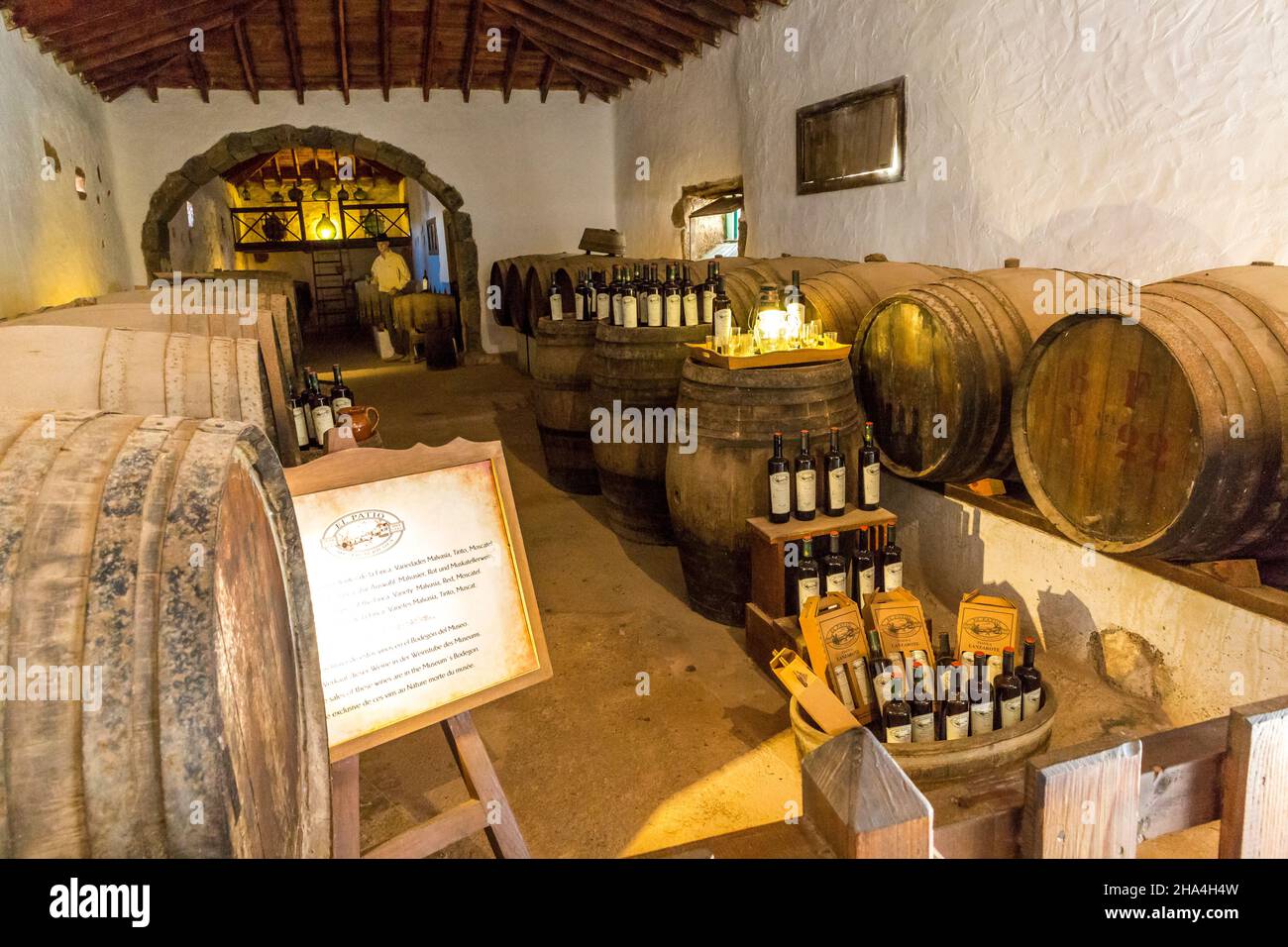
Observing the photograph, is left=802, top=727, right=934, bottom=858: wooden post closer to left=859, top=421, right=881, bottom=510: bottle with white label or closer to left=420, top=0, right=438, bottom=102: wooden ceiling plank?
left=859, top=421, right=881, bottom=510: bottle with white label

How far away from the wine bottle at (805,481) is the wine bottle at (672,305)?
1371 mm

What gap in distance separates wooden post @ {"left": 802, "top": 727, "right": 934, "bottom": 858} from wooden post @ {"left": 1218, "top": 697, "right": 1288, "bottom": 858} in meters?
0.44

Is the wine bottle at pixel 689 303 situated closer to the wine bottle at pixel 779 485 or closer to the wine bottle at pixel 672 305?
the wine bottle at pixel 672 305

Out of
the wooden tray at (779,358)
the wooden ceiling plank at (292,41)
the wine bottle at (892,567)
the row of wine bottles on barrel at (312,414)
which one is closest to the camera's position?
the wine bottle at (892,567)

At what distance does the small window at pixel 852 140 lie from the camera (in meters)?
5.54

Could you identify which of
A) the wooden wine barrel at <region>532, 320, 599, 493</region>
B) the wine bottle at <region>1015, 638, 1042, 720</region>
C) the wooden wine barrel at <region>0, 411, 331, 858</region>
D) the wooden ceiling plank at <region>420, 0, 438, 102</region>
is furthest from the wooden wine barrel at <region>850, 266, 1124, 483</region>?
the wooden ceiling plank at <region>420, 0, 438, 102</region>

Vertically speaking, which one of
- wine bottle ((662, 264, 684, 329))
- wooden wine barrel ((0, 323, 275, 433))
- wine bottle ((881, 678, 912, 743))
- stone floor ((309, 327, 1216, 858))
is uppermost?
wine bottle ((662, 264, 684, 329))

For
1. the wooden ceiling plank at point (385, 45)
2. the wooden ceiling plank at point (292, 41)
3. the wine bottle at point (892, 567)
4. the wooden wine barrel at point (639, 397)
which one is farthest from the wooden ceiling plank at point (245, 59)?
the wine bottle at point (892, 567)

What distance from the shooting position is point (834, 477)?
3383mm

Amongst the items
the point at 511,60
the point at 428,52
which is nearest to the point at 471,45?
the point at 428,52

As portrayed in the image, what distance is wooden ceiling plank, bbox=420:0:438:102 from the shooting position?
9.25m

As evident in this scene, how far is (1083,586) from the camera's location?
121 inches
